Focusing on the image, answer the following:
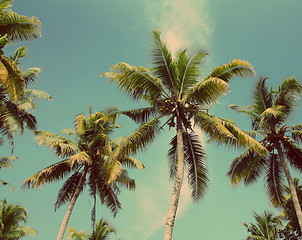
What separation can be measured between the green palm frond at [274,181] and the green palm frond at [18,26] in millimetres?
14189

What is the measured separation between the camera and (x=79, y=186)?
14.2 meters

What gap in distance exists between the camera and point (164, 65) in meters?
11.0

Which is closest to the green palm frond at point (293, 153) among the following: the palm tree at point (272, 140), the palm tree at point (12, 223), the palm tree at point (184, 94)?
the palm tree at point (272, 140)

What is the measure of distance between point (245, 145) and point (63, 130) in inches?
443

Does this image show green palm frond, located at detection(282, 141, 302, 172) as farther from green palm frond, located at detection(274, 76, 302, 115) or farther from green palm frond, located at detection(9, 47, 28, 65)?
green palm frond, located at detection(9, 47, 28, 65)

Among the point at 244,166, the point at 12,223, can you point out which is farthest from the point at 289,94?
the point at 12,223

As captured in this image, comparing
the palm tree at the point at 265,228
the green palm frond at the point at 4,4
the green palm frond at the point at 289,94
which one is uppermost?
the green palm frond at the point at 4,4

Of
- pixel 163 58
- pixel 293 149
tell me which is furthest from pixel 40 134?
pixel 293 149

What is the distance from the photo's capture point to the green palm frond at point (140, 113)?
38.2 feet

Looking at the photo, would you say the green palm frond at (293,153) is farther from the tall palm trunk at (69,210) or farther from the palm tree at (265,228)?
the tall palm trunk at (69,210)

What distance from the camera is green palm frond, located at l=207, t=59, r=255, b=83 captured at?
1020 cm

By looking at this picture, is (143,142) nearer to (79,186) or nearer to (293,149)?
(79,186)

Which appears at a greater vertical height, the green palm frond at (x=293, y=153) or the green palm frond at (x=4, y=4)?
the green palm frond at (x=4, y=4)

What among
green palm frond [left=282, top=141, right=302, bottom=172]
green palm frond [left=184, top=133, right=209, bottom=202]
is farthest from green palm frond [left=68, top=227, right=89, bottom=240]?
green palm frond [left=282, top=141, right=302, bottom=172]
